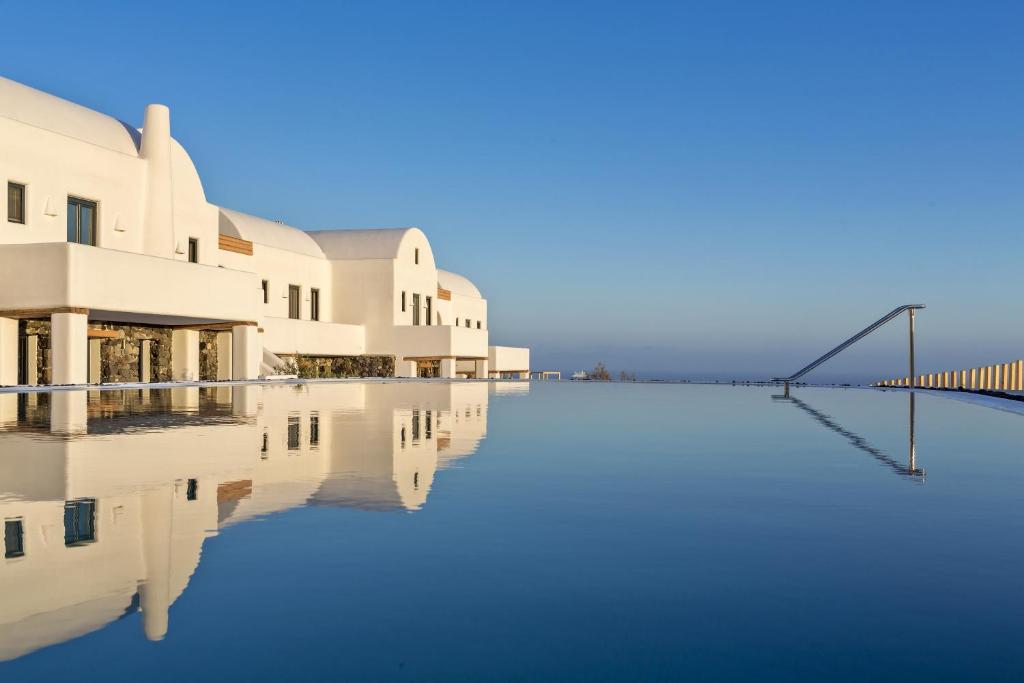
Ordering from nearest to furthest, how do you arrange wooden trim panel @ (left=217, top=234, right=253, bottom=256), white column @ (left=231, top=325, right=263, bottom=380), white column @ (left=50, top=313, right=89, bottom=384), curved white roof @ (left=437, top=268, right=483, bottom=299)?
white column @ (left=50, top=313, right=89, bottom=384) → white column @ (left=231, top=325, right=263, bottom=380) → wooden trim panel @ (left=217, top=234, right=253, bottom=256) → curved white roof @ (left=437, top=268, right=483, bottom=299)

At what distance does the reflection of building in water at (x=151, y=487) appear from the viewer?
13.7ft

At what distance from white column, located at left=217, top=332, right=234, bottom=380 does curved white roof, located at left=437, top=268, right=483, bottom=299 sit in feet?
81.6

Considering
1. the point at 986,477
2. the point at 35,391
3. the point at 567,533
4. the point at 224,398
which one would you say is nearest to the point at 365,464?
the point at 567,533

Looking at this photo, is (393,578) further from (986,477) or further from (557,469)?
(986,477)

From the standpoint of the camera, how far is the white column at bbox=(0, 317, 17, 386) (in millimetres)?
29531

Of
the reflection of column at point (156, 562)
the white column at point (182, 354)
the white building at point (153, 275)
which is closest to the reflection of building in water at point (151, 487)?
the reflection of column at point (156, 562)

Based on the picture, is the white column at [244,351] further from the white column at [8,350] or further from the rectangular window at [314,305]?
the rectangular window at [314,305]

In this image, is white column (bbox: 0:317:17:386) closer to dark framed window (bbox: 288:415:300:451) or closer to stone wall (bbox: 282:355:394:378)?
stone wall (bbox: 282:355:394:378)

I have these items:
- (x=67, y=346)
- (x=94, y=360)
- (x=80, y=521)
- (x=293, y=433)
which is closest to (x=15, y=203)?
(x=67, y=346)

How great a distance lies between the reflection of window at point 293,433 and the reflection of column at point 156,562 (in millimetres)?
3861

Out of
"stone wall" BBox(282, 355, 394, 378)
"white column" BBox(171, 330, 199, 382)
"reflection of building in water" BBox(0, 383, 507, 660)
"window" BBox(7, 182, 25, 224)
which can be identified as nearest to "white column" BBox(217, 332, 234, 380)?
"white column" BBox(171, 330, 199, 382)

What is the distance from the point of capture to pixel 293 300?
50125 millimetres

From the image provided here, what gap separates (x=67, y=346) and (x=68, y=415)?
46.0 feet

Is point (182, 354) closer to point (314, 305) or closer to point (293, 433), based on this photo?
point (314, 305)
